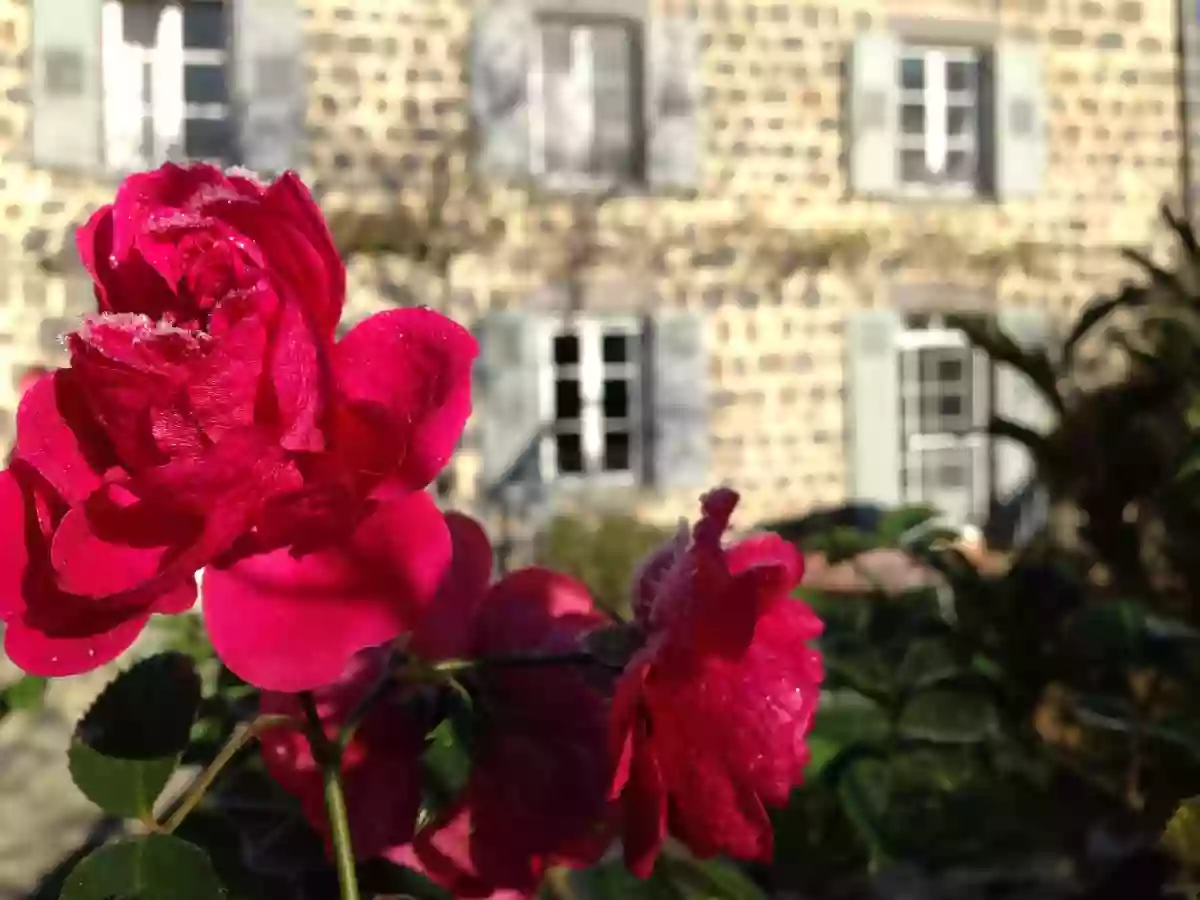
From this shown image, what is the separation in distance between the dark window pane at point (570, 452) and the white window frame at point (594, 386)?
3cm

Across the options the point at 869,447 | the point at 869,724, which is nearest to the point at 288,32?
the point at 869,447

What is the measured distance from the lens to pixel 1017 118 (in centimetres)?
686

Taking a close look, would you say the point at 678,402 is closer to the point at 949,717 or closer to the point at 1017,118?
the point at 1017,118

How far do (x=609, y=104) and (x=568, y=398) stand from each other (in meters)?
1.78

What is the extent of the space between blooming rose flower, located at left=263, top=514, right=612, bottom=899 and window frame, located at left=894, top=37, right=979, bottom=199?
22.3 ft

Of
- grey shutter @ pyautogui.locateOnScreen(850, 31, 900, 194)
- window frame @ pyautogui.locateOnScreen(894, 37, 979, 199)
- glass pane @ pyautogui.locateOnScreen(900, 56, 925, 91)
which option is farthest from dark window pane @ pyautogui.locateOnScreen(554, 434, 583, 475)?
glass pane @ pyautogui.locateOnScreen(900, 56, 925, 91)

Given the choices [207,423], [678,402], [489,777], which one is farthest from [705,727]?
[678,402]

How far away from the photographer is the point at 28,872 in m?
1.29

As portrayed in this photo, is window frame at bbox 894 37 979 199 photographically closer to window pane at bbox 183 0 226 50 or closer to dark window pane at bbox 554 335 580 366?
dark window pane at bbox 554 335 580 366

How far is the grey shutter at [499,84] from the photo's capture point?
19.8 feet

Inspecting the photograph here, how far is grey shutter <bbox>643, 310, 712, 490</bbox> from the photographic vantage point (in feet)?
20.6

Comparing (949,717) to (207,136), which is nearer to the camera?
(949,717)

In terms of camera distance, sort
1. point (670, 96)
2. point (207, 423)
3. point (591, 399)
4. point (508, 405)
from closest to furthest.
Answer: point (207, 423) → point (508, 405) → point (670, 96) → point (591, 399)

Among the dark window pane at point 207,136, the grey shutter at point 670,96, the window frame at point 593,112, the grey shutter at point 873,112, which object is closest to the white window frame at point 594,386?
the window frame at point 593,112
